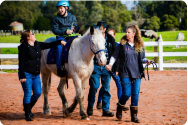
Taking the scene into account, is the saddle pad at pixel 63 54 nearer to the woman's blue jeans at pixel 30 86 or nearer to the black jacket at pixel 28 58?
the black jacket at pixel 28 58

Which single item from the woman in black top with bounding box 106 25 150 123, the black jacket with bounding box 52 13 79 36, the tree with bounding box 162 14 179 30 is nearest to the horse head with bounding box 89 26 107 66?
the woman in black top with bounding box 106 25 150 123

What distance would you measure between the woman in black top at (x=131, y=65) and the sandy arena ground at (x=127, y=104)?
52 centimetres

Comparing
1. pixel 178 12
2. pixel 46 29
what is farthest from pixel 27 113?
pixel 46 29

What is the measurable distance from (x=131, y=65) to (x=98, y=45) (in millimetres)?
741

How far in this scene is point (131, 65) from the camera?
548cm

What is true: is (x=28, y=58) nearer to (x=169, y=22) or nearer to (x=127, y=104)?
(x=127, y=104)

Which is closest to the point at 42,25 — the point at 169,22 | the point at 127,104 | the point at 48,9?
the point at 48,9

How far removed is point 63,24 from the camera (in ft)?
21.1

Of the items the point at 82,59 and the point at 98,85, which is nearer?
the point at 82,59

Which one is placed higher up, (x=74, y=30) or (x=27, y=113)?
(x=74, y=30)

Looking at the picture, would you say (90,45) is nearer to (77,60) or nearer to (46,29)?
(77,60)

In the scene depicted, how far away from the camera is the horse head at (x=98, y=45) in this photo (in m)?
5.19

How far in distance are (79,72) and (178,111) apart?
8.23 feet

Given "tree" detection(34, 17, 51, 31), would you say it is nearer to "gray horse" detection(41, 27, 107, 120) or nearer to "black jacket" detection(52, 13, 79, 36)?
"black jacket" detection(52, 13, 79, 36)
